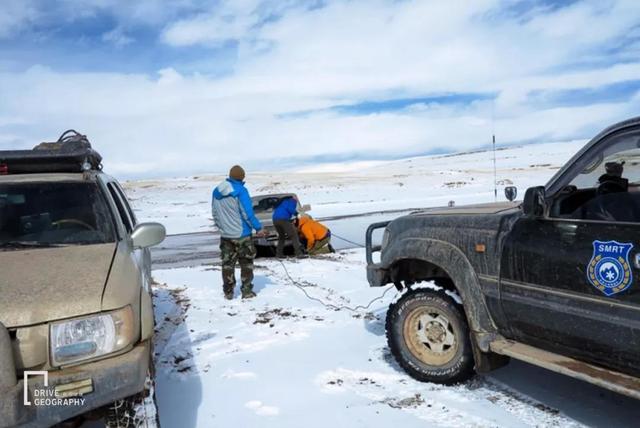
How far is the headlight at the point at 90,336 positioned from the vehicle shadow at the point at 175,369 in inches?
45.9

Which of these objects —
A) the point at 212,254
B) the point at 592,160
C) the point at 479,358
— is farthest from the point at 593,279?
the point at 212,254

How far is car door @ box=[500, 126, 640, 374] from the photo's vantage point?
2.89 m

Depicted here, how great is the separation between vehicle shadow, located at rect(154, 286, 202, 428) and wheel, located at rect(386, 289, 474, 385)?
1.74 m

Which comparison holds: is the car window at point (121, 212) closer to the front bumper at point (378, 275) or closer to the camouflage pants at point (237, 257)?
the front bumper at point (378, 275)

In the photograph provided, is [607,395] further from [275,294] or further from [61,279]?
[275,294]

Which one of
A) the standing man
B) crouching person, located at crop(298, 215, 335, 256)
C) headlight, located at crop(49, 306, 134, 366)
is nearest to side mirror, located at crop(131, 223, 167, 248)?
headlight, located at crop(49, 306, 134, 366)

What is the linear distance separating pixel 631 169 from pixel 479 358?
1689 mm

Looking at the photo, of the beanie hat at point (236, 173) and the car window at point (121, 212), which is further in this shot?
the beanie hat at point (236, 173)

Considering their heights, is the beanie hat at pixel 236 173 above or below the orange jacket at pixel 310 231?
above

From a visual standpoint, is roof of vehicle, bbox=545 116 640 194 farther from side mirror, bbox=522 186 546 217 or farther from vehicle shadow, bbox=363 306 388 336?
vehicle shadow, bbox=363 306 388 336

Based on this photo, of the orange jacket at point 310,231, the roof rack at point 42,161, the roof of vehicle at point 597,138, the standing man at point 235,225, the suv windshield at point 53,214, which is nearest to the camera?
the roof of vehicle at point 597,138

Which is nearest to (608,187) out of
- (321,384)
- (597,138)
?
(597,138)

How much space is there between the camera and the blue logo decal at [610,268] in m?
2.85

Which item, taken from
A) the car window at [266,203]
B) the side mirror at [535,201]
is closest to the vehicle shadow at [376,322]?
the side mirror at [535,201]
